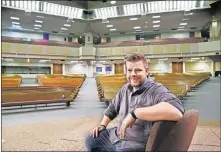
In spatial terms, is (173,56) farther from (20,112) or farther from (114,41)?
(20,112)

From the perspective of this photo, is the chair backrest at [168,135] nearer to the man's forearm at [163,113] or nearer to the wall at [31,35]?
the man's forearm at [163,113]

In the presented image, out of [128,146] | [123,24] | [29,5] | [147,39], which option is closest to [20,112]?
[128,146]

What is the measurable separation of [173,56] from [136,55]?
16.4 meters

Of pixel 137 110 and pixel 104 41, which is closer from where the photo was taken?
pixel 137 110

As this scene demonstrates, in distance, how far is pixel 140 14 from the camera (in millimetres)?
16359

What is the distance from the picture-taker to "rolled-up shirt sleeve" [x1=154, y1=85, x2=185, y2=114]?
102cm

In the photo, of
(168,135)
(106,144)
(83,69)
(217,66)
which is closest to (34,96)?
(106,144)

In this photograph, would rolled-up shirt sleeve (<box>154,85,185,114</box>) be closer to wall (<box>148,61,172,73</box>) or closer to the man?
the man

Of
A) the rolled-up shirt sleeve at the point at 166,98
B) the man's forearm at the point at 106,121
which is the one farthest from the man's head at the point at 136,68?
the man's forearm at the point at 106,121

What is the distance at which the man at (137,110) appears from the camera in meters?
0.99

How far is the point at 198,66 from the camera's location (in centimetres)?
1736

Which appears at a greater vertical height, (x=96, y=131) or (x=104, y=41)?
(x=104, y=41)

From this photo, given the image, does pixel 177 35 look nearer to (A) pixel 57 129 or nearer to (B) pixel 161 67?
(B) pixel 161 67

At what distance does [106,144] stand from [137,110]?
17.4 inches
